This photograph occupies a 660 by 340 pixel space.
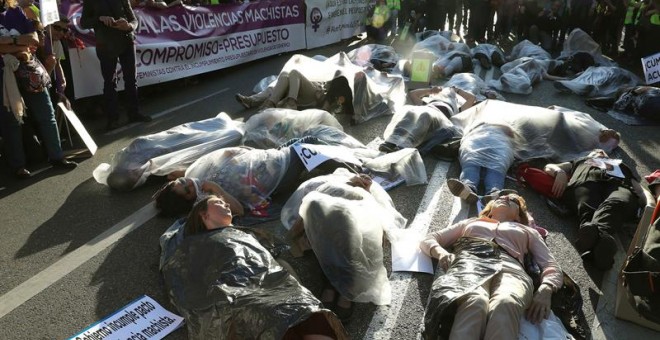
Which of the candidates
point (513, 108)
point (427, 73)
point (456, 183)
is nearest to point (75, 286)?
point (456, 183)

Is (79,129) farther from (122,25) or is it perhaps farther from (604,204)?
(604,204)

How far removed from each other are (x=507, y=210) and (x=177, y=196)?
246cm

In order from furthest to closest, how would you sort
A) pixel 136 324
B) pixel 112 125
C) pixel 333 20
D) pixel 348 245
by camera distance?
1. pixel 333 20
2. pixel 112 125
3. pixel 348 245
4. pixel 136 324

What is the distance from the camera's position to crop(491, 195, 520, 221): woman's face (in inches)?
134

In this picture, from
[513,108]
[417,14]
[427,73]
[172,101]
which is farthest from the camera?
[417,14]

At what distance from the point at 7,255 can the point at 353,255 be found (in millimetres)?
2509

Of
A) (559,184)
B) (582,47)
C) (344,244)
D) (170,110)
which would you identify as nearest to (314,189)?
(344,244)

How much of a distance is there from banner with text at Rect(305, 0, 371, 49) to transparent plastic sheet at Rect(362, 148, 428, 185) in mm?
8127

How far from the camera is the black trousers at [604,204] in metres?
3.78

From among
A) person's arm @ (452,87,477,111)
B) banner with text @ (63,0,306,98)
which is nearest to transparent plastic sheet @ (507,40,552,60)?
person's arm @ (452,87,477,111)

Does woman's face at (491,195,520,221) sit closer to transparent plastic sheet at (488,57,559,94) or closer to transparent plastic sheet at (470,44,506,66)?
transparent plastic sheet at (488,57,559,94)

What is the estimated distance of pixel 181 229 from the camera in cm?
331

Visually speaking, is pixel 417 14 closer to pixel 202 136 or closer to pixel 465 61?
pixel 465 61

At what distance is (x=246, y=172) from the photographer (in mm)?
4176
